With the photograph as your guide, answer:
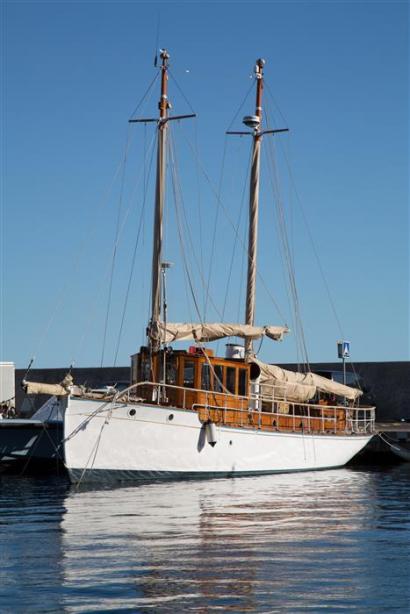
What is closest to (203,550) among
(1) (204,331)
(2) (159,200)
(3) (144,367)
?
(3) (144,367)

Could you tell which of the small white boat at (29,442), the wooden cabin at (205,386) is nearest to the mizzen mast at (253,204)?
the wooden cabin at (205,386)

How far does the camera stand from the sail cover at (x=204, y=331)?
106ft

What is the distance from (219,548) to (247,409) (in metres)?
15.5

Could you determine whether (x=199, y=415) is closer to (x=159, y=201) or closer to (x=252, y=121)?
(x=159, y=201)

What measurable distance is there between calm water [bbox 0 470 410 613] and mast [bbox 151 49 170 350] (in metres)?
7.44

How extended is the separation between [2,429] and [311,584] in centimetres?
2154

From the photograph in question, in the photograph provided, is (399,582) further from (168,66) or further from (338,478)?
(168,66)

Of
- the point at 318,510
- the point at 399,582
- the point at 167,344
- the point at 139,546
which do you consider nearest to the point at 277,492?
the point at 318,510

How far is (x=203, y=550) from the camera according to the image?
16.9 metres

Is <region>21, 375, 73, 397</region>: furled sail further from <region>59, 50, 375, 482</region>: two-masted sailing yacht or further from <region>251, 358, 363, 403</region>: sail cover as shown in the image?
<region>251, 358, 363, 403</region>: sail cover

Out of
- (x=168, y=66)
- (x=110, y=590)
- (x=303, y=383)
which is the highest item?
(x=168, y=66)

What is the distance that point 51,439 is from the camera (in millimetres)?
34000

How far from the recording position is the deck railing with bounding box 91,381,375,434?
30.5 metres

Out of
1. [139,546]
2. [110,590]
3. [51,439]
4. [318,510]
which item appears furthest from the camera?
[51,439]
